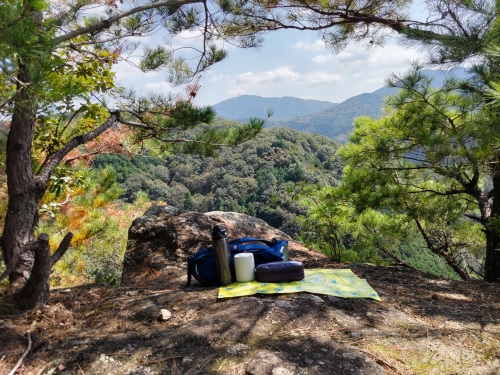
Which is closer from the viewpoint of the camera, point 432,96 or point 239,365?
point 239,365

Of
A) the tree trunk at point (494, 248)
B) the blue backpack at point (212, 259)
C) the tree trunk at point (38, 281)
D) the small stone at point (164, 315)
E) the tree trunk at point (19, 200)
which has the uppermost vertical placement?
the tree trunk at point (19, 200)

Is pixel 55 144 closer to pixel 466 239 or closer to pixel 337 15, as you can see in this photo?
pixel 337 15

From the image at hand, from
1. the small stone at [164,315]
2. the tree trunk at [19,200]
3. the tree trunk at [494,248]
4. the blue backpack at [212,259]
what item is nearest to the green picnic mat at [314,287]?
the blue backpack at [212,259]

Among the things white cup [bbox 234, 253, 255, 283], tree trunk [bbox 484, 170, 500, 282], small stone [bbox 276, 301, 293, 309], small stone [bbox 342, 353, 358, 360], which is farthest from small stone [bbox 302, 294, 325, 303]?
tree trunk [bbox 484, 170, 500, 282]

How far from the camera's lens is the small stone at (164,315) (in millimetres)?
1528

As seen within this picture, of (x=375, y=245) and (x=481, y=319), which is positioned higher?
(x=481, y=319)

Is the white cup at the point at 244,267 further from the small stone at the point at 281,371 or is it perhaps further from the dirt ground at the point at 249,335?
the small stone at the point at 281,371

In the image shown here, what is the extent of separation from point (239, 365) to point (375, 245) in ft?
14.3

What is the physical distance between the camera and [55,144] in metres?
2.76

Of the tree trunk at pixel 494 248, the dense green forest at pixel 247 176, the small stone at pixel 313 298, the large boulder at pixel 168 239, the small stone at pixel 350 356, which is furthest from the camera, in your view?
the dense green forest at pixel 247 176

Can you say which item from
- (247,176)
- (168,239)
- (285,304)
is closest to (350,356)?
(285,304)

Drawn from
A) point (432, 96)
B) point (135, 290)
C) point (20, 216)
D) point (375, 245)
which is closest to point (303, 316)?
point (135, 290)

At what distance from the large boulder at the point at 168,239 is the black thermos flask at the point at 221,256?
898mm

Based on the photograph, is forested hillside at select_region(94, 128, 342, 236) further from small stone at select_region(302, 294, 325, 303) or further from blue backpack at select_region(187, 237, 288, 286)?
small stone at select_region(302, 294, 325, 303)
